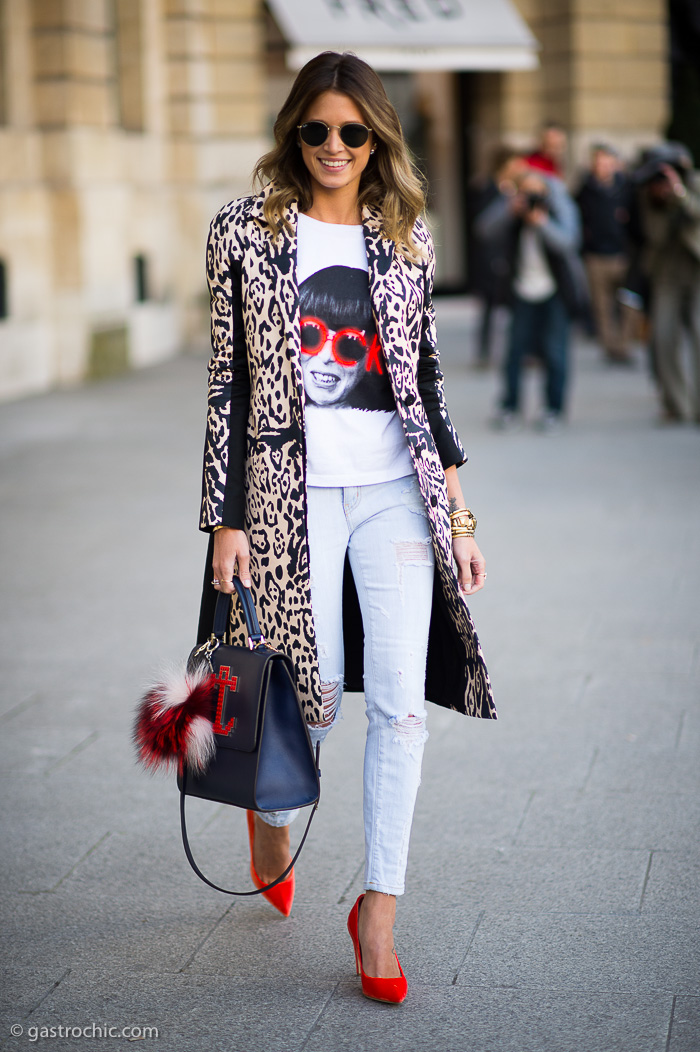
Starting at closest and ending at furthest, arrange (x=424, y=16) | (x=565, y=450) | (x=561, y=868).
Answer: (x=561, y=868) < (x=565, y=450) < (x=424, y=16)

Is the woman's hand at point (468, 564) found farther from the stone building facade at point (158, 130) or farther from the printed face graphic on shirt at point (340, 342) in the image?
the stone building facade at point (158, 130)

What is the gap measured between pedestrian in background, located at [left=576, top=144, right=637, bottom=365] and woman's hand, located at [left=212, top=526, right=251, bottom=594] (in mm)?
11501

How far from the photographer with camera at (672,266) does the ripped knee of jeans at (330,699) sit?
24.5 feet

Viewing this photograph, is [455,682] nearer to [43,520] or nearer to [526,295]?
[43,520]

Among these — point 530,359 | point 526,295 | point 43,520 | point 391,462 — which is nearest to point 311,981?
point 391,462

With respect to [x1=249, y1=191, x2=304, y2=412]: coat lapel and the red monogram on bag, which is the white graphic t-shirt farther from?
the red monogram on bag

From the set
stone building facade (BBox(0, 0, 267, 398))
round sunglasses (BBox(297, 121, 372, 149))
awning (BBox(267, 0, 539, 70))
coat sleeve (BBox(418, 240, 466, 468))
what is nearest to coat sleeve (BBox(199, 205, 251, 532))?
round sunglasses (BBox(297, 121, 372, 149))

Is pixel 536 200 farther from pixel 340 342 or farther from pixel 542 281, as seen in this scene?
pixel 340 342

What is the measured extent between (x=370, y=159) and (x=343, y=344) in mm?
450

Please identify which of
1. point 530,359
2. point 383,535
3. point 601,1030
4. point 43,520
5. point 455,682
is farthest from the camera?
point 530,359

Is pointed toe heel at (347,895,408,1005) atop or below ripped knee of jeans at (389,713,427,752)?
below

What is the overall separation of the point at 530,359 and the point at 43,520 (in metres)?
7.63

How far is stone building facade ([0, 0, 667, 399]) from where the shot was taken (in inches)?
506

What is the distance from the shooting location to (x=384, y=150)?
291 cm
